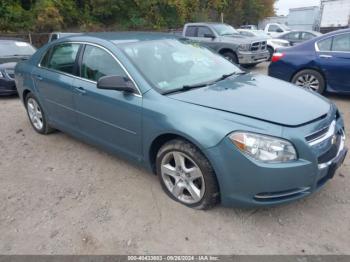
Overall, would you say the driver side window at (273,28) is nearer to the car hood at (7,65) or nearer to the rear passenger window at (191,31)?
the rear passenger window at (191,31)

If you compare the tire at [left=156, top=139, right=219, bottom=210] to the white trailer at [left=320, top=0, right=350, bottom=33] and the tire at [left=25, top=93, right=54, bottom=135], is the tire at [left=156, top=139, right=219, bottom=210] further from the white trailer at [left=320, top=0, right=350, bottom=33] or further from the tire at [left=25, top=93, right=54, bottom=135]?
the white trailer at [left=320, top=0, right=350, bottom=33]

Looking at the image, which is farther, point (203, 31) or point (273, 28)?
A: point (273, 28)

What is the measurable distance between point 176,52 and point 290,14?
27.5 m

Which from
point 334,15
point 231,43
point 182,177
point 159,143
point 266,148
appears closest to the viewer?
point 266,148

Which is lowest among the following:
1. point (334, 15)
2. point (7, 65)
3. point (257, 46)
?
point (7, 65)

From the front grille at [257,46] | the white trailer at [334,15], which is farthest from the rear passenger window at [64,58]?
the white trailer at [334,15]

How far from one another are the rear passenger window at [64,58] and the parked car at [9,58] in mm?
3532

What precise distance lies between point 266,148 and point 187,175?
0.81 metres

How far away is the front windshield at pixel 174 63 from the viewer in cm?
323

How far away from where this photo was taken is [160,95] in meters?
3.01

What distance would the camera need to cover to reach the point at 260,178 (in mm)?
2510

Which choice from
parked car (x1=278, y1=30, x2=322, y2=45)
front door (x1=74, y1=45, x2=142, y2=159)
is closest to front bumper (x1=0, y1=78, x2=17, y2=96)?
front door (x1=74, y1=45, x2=142, y2=159)

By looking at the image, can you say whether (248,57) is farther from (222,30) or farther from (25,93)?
(25,93)

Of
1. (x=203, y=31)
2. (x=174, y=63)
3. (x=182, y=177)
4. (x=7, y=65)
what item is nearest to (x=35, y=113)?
(x=174, y=63)
